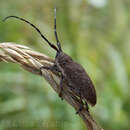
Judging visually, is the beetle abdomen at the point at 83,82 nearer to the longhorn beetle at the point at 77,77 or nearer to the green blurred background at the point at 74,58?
the longhorn beetle at the point at 77,77

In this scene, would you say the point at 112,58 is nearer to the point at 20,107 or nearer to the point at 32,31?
the point at 32,31

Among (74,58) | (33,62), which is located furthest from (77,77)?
(74,58)

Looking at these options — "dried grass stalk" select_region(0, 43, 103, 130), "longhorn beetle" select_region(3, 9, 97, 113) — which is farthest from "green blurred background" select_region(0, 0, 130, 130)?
"dried grass stalk" select_region(0, 43, 103, 130)

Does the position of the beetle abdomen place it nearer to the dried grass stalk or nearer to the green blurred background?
the dried grass stalk

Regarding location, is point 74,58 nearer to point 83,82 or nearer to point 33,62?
point 83,82

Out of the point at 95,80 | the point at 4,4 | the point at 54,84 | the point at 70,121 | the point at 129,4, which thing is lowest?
the point at 54,84

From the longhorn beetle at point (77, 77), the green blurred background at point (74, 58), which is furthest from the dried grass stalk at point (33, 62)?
the green blurred background at point (74, 58)

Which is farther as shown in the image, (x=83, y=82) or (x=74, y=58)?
(x=74, y=58)

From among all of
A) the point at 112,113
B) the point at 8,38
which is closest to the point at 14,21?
the point at 8,38
